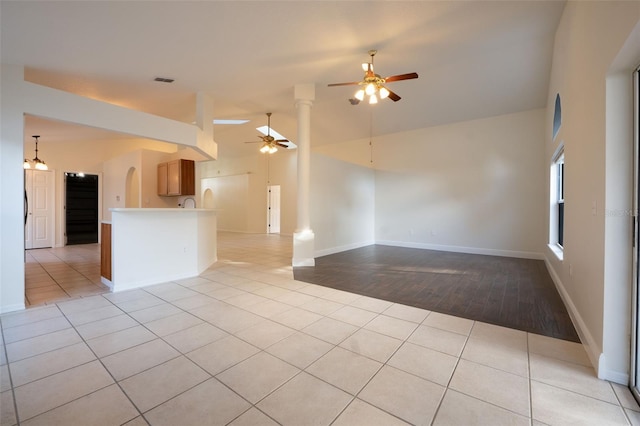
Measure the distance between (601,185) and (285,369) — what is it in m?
2.52

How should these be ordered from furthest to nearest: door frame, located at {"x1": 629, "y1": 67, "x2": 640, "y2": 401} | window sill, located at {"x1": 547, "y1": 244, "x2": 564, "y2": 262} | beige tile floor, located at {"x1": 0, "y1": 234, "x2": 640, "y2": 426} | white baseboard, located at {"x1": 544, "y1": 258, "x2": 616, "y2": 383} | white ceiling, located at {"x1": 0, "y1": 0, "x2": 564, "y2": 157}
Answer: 1. window sill, located at {"x1": 547, "y1": 244, "x2": 564, "y2": 262}
2. white ceiling, located at {"x1": 0, "y1": 0, "x2": 564, "y2": 157}
3. white baseboard, located at {"x1": 544, "y1": 258, "x2": 616, "y2": 383}
4. door frame, located at {"x1": 629, "y1": 67, "x2": 640, "y2": 401}
5. beige tile floor, located at {"x1": 0, "y1": 234, "x2": 640, "y2": 426}

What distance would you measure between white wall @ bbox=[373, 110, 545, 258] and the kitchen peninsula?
5239 mm

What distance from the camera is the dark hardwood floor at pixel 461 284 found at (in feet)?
8.95

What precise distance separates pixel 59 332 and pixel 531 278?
5.92 m

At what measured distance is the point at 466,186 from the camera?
21.1 feet

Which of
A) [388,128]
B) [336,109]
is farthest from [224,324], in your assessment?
[388,128]

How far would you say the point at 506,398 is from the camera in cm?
154

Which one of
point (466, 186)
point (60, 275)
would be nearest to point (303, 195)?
point (466, 186)

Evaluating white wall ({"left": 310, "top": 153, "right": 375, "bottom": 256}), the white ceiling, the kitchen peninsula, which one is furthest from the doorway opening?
white wall ({"left": 310, "top": 153, "right": 375, "bottom": 256})

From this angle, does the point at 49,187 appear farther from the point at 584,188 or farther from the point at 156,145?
the point at 584,188

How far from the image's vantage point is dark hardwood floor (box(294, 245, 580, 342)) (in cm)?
273

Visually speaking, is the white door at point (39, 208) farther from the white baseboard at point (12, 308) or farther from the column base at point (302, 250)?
the column base at point (302, 250)

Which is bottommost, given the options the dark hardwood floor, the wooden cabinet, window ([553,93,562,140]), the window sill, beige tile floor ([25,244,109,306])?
beige tile floor ([25,244,109,306])

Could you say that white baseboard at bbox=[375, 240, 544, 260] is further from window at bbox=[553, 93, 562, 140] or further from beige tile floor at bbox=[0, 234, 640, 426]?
beige tile floor at bbox=[0, 234, 640, 426]
